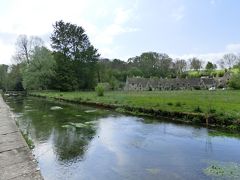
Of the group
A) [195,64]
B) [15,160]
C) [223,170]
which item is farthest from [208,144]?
[195,64]

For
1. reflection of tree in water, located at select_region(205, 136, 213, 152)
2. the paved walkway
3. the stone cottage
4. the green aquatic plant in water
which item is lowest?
the green aquatic plant in water

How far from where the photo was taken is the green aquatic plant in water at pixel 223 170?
→ 8.66 m

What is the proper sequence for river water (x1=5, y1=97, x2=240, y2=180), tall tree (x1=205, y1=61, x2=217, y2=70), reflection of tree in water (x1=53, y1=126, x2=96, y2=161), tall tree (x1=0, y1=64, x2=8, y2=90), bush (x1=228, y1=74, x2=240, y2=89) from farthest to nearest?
1. tall tree (x1=205, y1=61, x2=217, y2=70)
2. tall tree (x1=0, y1=64, x2=8, y2=90)
3. bush (x1=228, y1=74, x2=240, y2=89)
4. reflection of tree in water (x1=53, y1=126, x2=96, y2=161)
5. river water (x1=5, y1=97, x2=240, y2=180)

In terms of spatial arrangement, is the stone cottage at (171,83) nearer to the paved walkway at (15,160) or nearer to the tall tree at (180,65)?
the tall tree at (180,65)

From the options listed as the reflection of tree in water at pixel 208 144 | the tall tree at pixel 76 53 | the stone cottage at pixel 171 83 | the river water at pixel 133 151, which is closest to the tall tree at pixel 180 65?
the stone cottage at pixel 171 83

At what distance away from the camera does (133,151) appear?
11797mm

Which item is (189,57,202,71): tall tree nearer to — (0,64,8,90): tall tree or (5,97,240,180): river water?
(0,64,8,90): tall tree

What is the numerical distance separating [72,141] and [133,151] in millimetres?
3303

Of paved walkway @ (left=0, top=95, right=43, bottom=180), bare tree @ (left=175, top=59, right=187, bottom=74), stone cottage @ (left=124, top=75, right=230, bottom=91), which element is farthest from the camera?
bare tree @ (left=175, top=59, right=187, bottom=74)

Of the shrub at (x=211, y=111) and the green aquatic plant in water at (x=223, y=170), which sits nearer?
the green aquatic plant in water at (x=223, y=170)

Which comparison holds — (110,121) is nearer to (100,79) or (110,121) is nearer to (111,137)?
(111,137)

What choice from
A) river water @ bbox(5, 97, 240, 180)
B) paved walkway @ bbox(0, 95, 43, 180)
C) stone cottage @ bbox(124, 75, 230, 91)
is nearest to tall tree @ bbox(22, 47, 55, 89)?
stone cottage @ bbox(124, 75, 230, 91)

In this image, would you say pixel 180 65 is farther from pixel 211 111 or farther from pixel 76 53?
pixel 211 111

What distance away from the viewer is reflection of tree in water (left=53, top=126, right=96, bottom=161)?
1121cm
